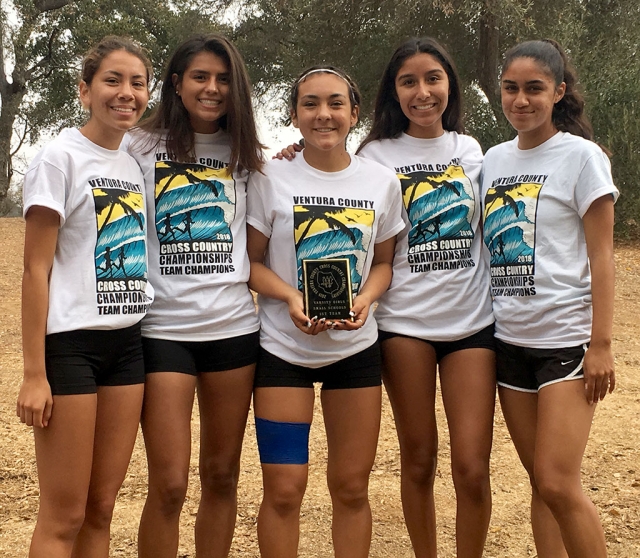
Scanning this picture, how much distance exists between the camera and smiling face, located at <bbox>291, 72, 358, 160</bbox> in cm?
292

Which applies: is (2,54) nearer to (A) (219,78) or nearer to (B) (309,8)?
(B) (309,8)

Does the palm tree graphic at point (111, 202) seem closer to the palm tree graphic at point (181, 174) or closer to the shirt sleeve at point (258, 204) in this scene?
the palm tree graphic at point (181, 174)

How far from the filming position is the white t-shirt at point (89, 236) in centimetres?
249

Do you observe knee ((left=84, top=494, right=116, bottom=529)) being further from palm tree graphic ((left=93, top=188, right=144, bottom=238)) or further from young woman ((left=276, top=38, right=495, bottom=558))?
young woman ((left=276, top=38, right=495, bottom=558))

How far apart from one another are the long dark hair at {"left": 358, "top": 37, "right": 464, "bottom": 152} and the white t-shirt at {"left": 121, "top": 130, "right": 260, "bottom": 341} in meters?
0.79

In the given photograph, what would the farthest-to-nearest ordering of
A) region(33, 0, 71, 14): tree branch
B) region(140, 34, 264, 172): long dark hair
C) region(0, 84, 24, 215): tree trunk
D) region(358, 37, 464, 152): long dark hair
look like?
region(0, 84, 24, 215): tree trunk < region(33, 0, 71, 14): tree branch < region(358, 37, 464, 152): long dark hair < region(140, 34, 264, 172): long dark hair

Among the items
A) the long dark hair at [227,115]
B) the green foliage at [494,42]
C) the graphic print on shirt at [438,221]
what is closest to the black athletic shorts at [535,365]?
the graphic print on shirt at [438,221]

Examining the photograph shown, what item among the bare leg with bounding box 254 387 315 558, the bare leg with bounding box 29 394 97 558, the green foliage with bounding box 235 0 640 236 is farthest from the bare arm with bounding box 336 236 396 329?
the green foliage with bounding box 235 0 640 236

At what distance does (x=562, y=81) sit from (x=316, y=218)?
3.74 ft

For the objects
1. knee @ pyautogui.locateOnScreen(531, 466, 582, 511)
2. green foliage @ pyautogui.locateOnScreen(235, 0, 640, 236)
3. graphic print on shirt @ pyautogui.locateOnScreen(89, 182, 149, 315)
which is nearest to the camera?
graphic print on shirt @ pyautogui.locateOnScreen(89, 182, 149, 315)

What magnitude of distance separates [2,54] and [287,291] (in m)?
16.2

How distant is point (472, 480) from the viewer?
298 centimetres

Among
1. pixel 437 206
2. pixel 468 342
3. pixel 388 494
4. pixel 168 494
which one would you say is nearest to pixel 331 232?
pixel 437 206

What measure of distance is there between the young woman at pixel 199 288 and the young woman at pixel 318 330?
105 millimetres
